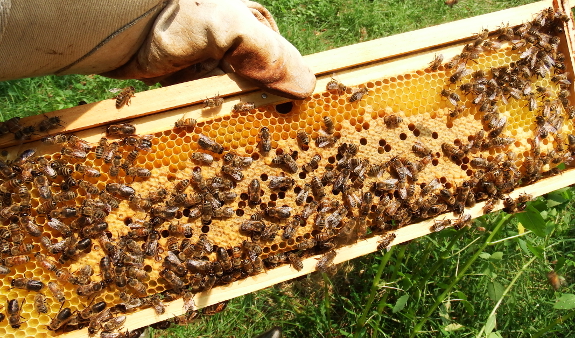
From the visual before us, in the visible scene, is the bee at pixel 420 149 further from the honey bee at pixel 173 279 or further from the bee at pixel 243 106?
the honey bee at pixel 173 279

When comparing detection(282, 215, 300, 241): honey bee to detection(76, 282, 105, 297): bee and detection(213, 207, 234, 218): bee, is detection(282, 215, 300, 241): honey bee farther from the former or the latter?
detection(76, 282, 105, 297): bee

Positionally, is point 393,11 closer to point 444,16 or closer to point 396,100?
→ point 444,16

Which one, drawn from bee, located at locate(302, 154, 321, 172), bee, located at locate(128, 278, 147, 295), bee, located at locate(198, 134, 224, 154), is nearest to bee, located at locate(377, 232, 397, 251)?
bee, located at locate(302, 154, 321, 172)

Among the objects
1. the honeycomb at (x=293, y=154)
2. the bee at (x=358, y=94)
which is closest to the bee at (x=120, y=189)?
the honeycomb at (x=293, y=154)

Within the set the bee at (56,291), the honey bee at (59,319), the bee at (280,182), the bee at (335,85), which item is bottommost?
the honey bee at (59,319)

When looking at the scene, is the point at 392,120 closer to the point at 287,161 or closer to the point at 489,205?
the point at 287,161

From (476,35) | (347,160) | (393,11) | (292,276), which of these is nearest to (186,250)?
(292,276)
